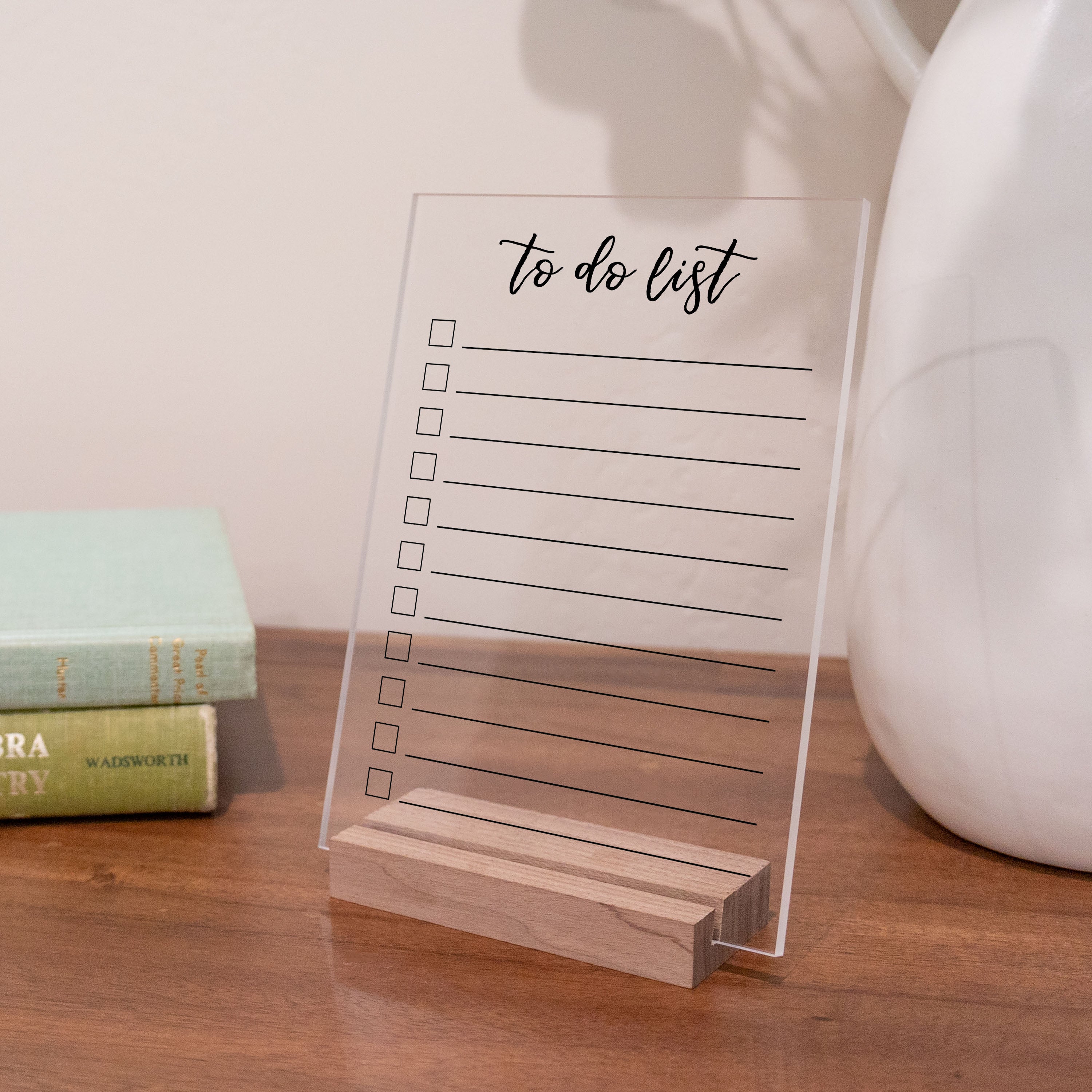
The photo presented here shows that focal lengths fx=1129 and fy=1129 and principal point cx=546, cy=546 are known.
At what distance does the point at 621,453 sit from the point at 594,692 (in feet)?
0.33

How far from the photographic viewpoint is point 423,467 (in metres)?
0.52

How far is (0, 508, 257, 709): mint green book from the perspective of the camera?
54cm

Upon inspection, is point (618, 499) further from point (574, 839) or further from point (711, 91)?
point (711, 91)

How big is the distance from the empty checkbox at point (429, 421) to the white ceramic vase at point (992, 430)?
0.19 meters

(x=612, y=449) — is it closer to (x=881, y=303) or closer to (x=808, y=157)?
(x=881, y=303)

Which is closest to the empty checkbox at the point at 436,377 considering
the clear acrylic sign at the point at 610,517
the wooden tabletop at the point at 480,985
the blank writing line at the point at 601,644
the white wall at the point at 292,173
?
the clear acrylic sign at the point at 610,517

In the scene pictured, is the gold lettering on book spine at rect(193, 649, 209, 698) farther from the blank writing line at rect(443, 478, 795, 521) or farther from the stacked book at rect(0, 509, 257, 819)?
the blank writing line at rect(443, 478, 795, 521)

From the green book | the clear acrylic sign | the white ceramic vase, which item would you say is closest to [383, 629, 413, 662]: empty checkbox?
the clear acrylic sign

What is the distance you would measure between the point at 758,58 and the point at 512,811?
0.56 m

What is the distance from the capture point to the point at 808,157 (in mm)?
788

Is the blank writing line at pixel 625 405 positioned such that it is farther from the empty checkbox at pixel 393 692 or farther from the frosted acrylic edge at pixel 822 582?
the empty checkbox at pixel 393 692

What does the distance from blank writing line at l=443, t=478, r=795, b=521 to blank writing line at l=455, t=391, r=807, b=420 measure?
0.04 meters

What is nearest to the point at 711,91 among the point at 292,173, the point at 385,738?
the point at 292,173

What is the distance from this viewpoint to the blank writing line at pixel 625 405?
0.44 meters
